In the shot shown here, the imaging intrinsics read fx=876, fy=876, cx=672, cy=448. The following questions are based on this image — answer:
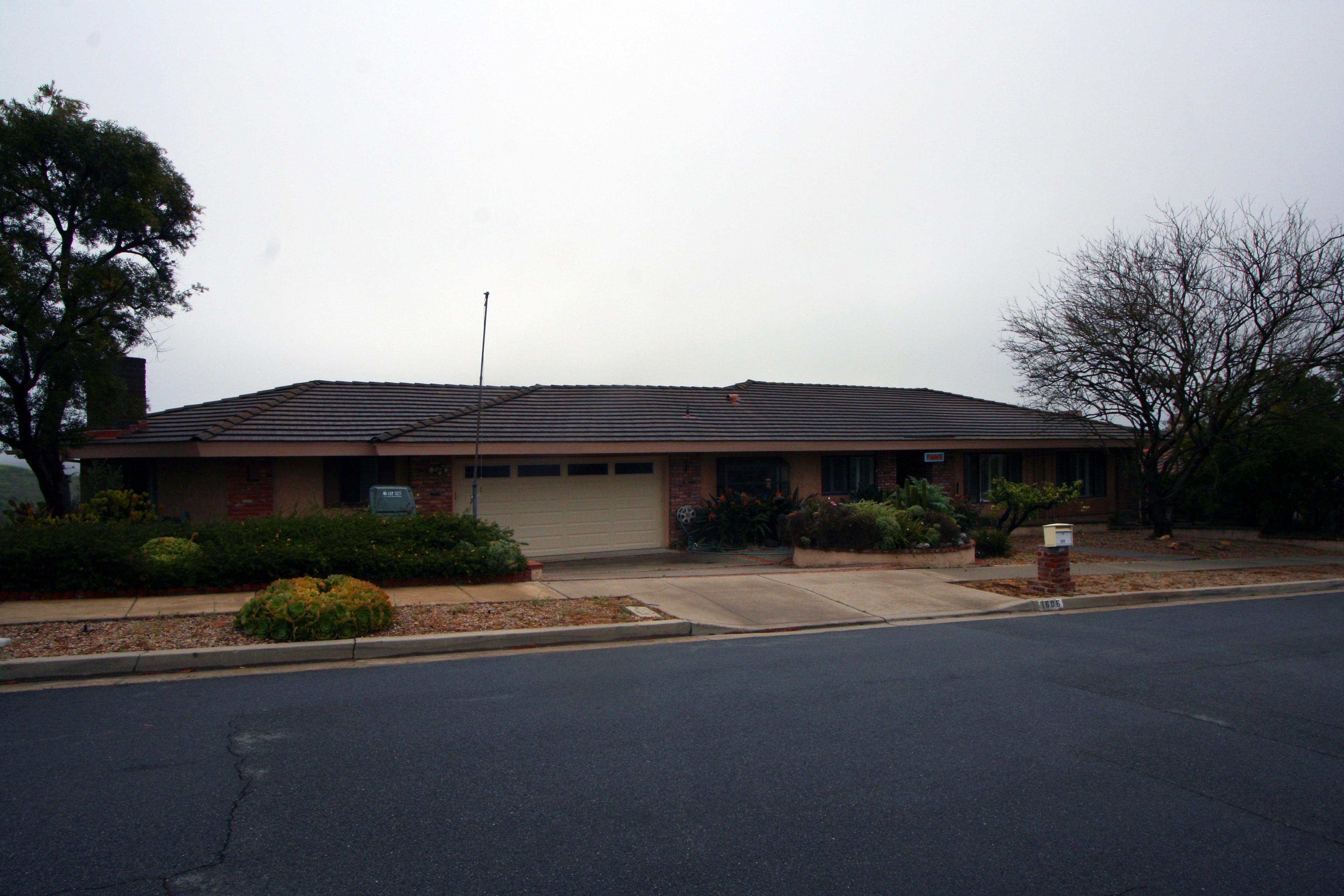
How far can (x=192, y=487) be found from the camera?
16.5 meters

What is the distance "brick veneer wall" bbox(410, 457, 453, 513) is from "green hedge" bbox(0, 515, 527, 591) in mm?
3712

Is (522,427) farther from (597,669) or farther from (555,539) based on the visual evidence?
(597,669)

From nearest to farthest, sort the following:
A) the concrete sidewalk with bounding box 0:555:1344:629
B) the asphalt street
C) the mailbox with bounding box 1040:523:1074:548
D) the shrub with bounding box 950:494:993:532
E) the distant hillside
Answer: the asphalt street < the concrete sidewalk with bounding box 0:555:1344:629 < the mailbox with bounding box 1040:523:1074:548 < the shrub with bounding box 950:494:993:532 < the distant hillside

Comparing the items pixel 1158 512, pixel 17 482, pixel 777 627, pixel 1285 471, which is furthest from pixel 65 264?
pixel 17 482

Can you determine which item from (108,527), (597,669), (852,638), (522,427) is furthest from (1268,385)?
(108,527)

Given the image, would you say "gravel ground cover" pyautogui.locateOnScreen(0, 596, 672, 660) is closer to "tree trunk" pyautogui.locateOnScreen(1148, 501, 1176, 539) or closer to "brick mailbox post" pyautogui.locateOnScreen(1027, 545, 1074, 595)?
"brick mailbox post" pyautogui.locateOnScreen(1027, 545, 1074, 595)

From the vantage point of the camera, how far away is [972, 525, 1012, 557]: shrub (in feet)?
56.1

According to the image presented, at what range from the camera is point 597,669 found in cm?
759

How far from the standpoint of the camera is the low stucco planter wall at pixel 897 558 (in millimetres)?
15336

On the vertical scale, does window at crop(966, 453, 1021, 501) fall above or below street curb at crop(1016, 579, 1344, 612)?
above

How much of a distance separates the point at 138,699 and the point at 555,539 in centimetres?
1180

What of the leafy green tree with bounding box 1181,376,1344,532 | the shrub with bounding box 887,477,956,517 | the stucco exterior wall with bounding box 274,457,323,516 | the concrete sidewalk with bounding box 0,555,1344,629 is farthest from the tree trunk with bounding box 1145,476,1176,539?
the stucco exterior wall with bounding box 274,457,323,516

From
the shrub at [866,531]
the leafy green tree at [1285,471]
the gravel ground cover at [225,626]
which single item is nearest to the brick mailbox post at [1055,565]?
the shrub at [866,531]

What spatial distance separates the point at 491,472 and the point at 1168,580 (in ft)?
40.3
